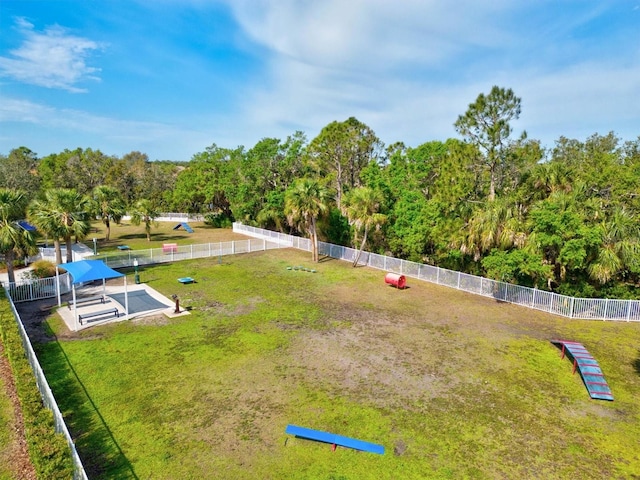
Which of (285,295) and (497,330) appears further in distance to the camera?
(285,295)

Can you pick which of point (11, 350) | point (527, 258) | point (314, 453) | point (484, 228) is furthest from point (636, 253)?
point (11, 350)

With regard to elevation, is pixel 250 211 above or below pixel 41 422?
above

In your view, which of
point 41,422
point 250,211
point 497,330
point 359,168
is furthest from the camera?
point 250,211

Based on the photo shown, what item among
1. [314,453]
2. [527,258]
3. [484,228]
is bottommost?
[314,453]

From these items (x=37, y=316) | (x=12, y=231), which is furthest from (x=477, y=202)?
(x=12, y=231)

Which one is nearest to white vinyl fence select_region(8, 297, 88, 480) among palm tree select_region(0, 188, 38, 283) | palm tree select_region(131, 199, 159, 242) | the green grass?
the green grass

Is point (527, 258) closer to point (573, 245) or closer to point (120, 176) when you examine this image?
point (573, 245)

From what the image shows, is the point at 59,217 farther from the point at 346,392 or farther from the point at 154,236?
the point at 154,236
